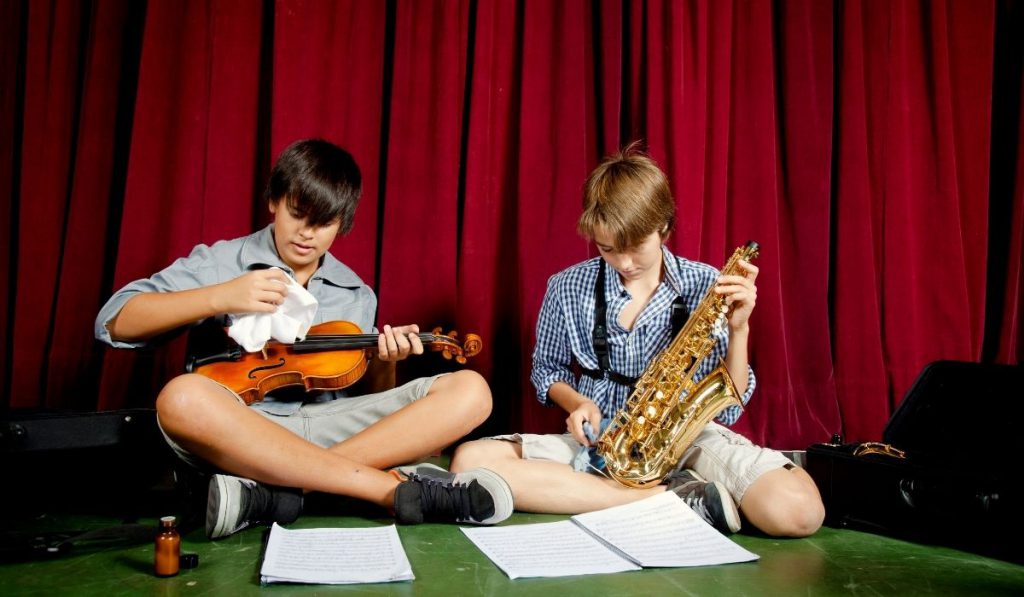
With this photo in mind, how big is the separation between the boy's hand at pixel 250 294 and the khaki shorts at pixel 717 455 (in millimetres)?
789

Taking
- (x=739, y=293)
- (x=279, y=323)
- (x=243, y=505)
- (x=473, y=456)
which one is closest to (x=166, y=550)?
(x=243, y=505)

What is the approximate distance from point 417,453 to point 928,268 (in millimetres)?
2213

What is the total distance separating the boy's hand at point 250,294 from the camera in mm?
1834

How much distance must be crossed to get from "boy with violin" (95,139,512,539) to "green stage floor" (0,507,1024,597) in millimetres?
100

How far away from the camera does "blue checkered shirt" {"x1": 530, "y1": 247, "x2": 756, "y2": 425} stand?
7.16ft

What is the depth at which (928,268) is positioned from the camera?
3041mm

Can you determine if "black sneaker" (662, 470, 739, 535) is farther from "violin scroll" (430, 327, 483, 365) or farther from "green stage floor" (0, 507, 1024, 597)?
"violin scroll" (430, 327, 483, 365)

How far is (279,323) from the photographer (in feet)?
6.13

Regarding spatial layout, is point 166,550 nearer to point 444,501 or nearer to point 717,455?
point 444,501

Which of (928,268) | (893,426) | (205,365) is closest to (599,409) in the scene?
(893,426)

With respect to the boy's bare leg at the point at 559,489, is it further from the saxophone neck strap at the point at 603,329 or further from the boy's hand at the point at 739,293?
the boy's hand at the point at 739,293

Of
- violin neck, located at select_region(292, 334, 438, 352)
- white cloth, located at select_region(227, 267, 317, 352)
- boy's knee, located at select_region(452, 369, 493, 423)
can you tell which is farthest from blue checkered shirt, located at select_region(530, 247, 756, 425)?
white cloth, located at select_region(227, 267, 317, 352)

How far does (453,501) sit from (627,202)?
897 millimetres

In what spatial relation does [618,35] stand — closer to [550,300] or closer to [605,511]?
[550,300]
